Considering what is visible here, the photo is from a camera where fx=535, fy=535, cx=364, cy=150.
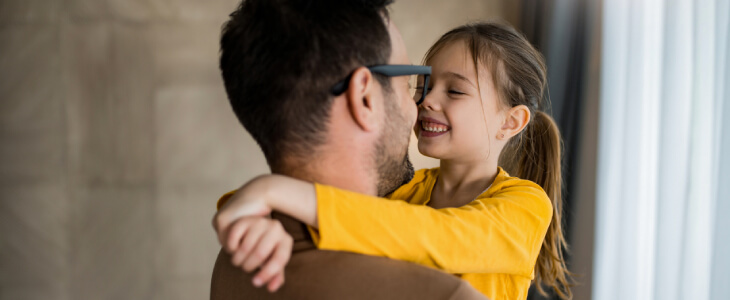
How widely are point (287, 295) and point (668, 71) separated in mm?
1444

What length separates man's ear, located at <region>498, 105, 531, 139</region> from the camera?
1.48 m

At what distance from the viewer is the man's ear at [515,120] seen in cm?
148

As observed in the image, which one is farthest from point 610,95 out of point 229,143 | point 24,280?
point 24,280

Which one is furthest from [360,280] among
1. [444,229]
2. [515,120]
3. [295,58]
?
[515,120]

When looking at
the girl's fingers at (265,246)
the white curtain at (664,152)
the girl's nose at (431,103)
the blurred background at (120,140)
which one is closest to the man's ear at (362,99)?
the girl's fingers at (265,246)

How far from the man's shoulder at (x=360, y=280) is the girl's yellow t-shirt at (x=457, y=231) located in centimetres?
3

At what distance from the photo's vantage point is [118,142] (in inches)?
120

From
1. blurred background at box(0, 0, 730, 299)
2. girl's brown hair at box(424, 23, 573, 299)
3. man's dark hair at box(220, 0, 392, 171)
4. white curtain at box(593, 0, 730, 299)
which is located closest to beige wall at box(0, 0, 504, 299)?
blurred background at box(0, 0, 730, 299)

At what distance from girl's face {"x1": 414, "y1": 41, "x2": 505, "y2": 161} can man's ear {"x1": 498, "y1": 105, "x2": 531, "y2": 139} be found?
45 millimetres

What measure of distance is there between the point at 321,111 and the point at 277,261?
0.26m

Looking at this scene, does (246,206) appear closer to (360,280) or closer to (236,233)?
(236,233)

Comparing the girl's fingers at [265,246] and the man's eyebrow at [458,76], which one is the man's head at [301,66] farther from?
the man's eyebrow at [458,76]

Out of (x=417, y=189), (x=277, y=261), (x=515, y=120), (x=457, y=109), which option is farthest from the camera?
(x=417, y=189)

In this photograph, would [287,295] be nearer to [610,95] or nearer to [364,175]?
[364,175]
